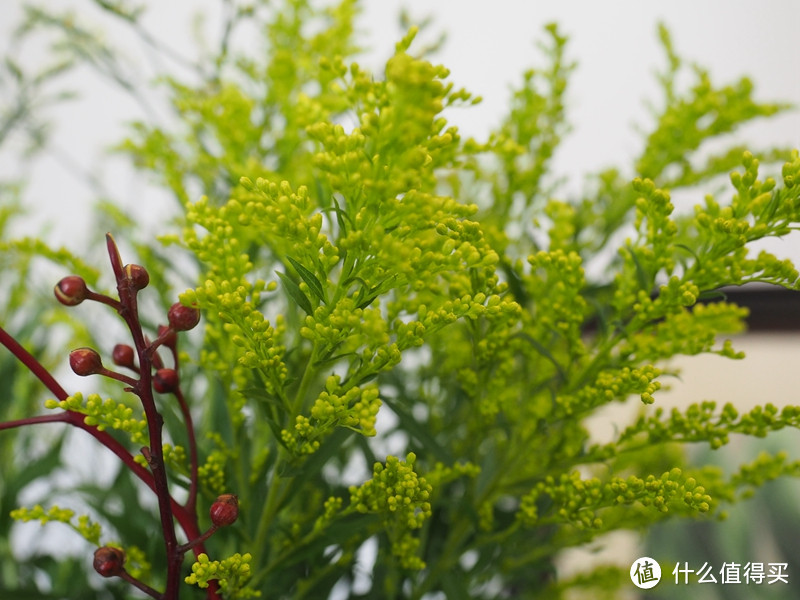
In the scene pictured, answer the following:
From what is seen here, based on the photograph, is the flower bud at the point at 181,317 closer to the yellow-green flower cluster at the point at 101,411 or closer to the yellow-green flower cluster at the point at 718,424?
the yellow-green flower cluster at the point at 101,411

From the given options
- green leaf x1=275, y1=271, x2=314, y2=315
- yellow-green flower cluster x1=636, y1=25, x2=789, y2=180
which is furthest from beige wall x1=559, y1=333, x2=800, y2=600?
green leaf x1=275, y1=271, x2=314, y2=315

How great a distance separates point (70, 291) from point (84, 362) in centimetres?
3

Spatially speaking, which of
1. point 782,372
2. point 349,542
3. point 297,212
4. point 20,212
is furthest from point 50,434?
point 782,372

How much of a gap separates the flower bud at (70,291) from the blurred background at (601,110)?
308 mm

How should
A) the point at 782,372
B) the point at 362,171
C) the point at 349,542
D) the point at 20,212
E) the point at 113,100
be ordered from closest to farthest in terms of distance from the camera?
1. the point at 362,171
2. the point at 349,542
3. the point at 20,212
4. the point at 782,372
5. the point at 113,100

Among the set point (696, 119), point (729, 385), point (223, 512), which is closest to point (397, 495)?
point (223, 512)

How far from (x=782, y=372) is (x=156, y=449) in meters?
0.73

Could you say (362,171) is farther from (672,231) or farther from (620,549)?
(620,549)

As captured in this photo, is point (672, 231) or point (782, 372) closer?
point (672, 231)

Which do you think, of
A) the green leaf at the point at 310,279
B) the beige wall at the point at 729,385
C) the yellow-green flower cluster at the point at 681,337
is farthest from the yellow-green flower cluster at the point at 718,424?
the beige wall at the point at 729,385

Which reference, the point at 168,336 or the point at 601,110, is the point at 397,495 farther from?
the point at 601,110

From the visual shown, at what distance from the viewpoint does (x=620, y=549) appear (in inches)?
30.4

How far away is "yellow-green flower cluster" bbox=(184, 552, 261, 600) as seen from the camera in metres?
0.23

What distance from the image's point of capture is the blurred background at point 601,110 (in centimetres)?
71
